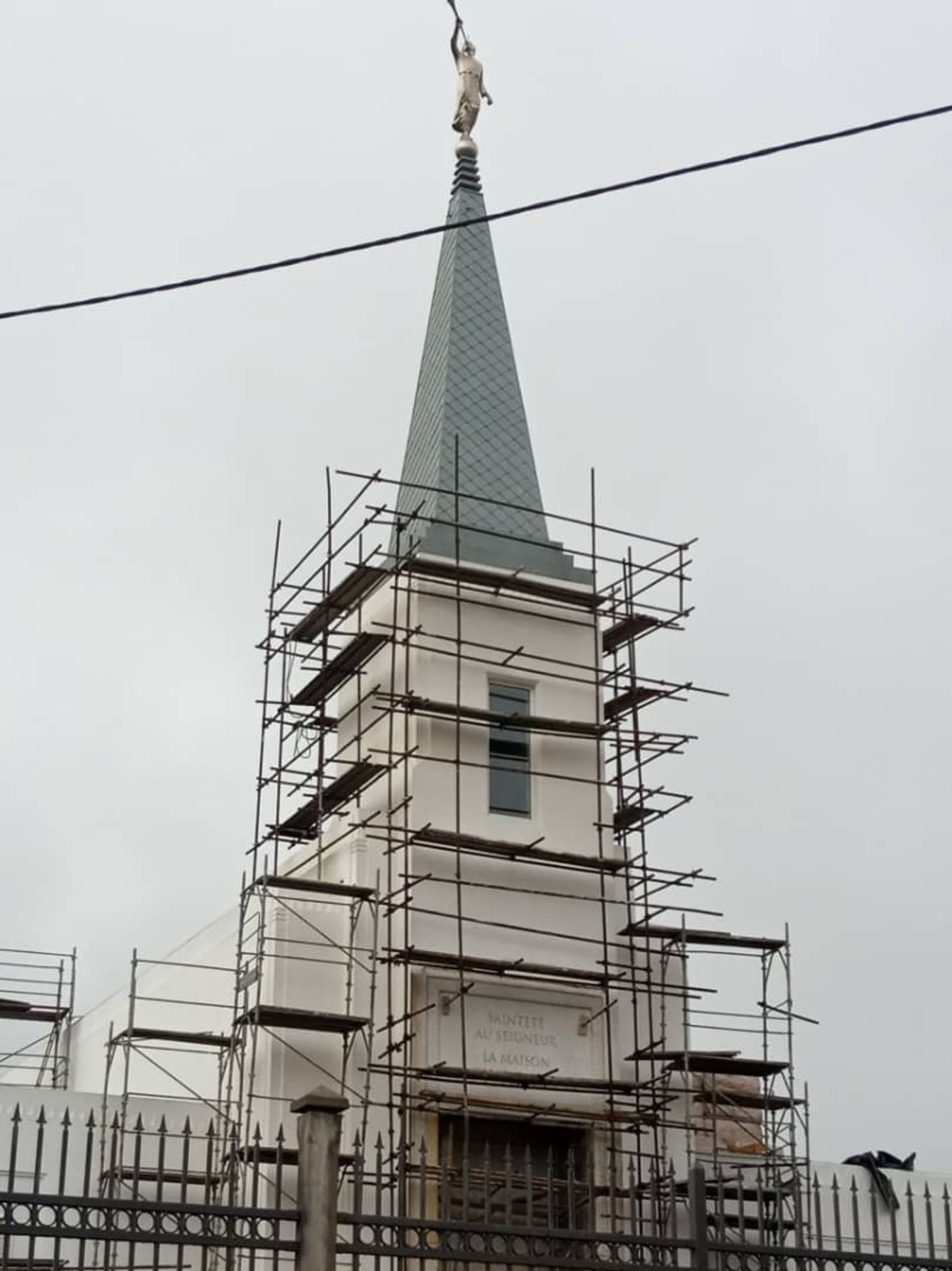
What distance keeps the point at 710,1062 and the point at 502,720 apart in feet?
16.6

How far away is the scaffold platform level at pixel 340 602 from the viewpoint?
27656 mm

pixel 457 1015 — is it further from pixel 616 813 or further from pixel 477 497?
pixel 477 497

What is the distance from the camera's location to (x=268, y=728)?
2872 centimetres

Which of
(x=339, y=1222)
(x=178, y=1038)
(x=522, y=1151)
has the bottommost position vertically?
(x=339, y=1222)

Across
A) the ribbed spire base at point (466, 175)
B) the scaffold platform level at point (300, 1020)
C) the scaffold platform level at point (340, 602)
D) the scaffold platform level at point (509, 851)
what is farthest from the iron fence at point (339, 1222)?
the ribbed spire base at point (466, 175)

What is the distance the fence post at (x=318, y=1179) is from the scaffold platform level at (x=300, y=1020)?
936cm

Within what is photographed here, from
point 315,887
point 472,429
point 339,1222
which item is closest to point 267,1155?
point 315,887

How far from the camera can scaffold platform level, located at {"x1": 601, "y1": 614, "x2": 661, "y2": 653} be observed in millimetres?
29562

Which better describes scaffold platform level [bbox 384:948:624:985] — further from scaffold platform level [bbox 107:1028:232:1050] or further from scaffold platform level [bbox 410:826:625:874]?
scaffold platform level [bbox 107:1028:232:1050]

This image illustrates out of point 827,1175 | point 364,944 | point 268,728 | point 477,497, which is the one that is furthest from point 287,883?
point 827,1175

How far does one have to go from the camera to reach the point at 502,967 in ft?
84.5

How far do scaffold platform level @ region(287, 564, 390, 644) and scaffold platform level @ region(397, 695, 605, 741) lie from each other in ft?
6.00

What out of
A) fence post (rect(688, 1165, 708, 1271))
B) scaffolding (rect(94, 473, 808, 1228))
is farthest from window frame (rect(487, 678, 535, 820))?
fence post (rect(688, 1165, 708, 1271))

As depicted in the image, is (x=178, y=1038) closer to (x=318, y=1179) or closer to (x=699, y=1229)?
(x=699, y=1229)
